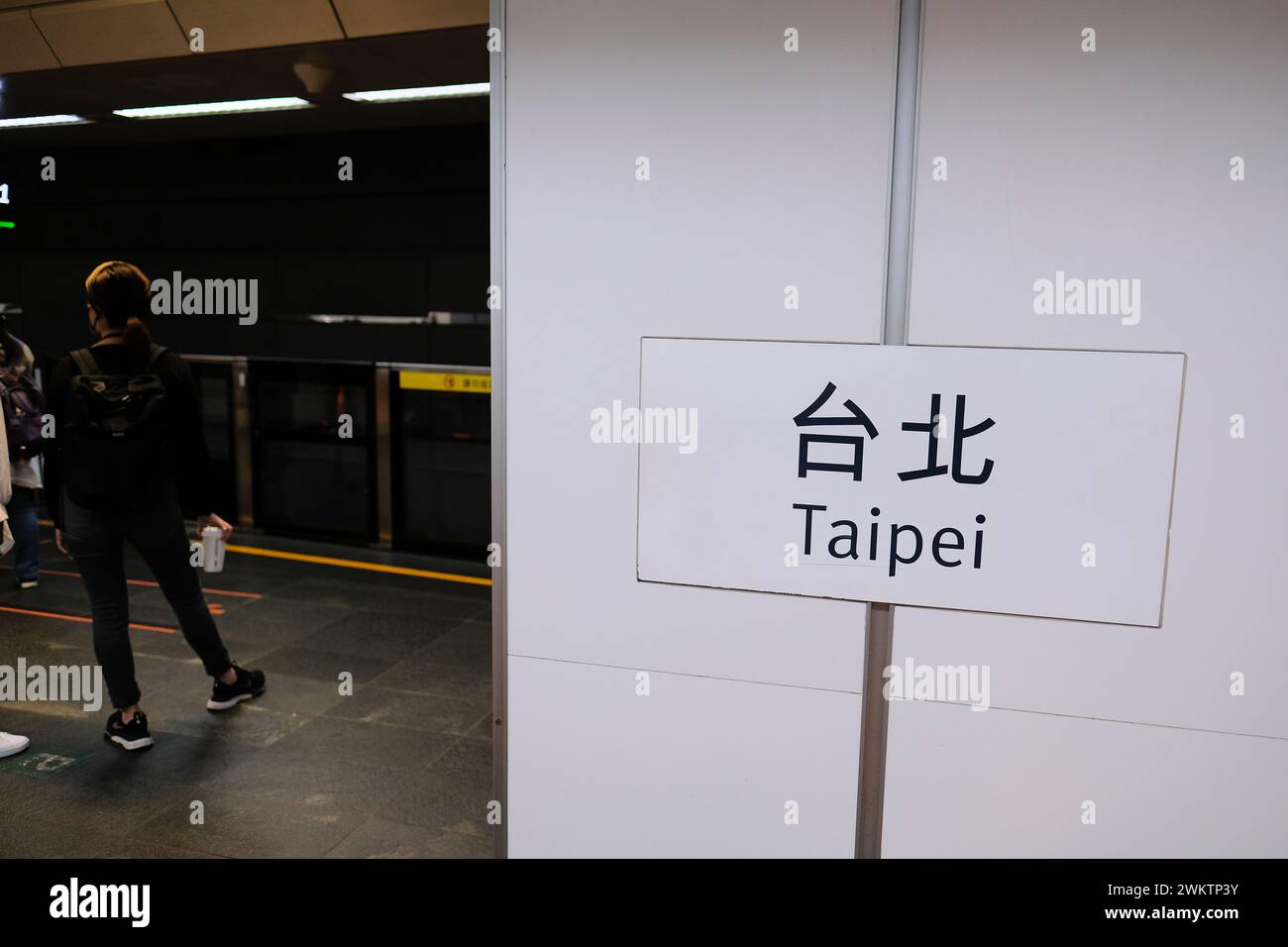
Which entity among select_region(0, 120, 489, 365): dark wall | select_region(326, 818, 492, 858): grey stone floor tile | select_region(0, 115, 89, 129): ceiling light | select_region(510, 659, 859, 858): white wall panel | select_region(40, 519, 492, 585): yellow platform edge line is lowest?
select_region(326, 818, 492, 858): grey stone floor tile

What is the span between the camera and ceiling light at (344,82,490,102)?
5.07m

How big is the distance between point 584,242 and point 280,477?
5709mm

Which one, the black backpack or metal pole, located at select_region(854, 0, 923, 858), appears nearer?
metal pole, located at select_region(854, 0, 923, 858)

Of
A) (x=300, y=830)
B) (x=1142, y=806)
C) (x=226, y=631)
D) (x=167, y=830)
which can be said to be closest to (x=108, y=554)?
(x=167, y=830)

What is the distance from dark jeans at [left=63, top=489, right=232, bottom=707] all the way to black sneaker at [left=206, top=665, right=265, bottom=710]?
1.32ft

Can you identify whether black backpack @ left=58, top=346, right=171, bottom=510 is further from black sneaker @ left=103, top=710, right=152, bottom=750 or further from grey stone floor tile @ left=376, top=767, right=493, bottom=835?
grey stone floor tile @ left=376, top=767, right=493, bottom=835

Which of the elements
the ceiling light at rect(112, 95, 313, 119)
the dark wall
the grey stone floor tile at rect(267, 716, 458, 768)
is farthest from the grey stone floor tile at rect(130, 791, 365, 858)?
the ceiling light at rect(112, 95, 313, 119)

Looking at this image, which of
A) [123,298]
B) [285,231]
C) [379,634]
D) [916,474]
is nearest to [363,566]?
[379,634]

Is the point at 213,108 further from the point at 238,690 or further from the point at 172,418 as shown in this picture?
the point at 238,690

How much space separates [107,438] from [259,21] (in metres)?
2.09

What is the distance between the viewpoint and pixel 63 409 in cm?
345

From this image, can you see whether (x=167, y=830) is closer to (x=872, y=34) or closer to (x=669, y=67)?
(x=669, y=67)

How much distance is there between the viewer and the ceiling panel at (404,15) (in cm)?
394

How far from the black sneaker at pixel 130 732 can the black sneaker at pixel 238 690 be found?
1.20 feet
